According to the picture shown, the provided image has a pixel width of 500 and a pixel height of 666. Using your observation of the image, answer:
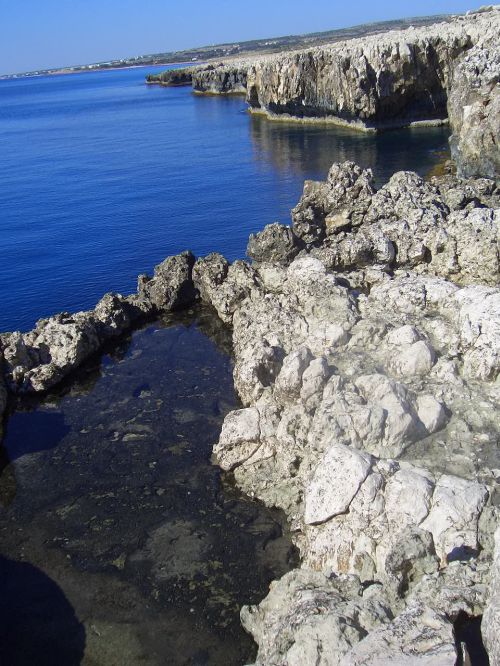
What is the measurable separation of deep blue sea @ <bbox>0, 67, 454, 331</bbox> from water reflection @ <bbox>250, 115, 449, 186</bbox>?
0.23 m

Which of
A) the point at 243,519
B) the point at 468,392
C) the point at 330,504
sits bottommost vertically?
the point at 243,519

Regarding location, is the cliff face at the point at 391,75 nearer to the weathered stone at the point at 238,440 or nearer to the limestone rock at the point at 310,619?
the weathered stone at the point at 238,440

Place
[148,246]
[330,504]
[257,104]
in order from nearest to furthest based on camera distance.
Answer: [330,504]
[148,246]
[257,104]

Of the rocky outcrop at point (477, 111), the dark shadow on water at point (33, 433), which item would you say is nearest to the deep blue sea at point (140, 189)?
the rocky outcrop at point (477, 111)

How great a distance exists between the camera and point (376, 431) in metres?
19.8

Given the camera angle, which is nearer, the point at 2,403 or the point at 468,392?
the point at 468,392

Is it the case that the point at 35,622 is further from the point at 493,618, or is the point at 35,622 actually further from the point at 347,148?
the point at 347,148

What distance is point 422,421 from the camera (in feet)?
66.4

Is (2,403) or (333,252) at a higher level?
(333,252)

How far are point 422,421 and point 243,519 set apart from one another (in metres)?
6.95

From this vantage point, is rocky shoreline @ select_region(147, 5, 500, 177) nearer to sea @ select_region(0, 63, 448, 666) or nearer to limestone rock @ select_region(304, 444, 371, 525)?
sea @ select_region(0, 63, 448, 666)

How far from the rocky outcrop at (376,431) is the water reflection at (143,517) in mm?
1273

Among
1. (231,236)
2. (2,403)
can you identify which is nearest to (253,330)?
(2,403)

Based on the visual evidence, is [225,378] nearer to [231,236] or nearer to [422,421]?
[422,421]
